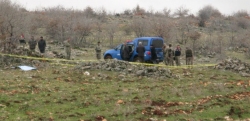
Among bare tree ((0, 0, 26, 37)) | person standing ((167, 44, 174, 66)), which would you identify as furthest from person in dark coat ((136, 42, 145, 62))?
bare tree ((0, 0, 26, 37))

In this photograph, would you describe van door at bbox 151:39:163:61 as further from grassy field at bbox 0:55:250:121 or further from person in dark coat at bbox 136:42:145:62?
grassy field at bbox 0:55:250:121

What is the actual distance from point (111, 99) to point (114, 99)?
10 cm

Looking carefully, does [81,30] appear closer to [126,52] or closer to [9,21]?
[9,21]

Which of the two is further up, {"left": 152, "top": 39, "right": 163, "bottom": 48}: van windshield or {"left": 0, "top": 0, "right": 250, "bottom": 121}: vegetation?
{"left": 152, "top": 39, "right": 163, "bottom": 48}: van windshield

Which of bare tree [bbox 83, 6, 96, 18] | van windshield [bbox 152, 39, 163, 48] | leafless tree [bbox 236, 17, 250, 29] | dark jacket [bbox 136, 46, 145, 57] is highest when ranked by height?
bare tree [bbox 83, 6, 96, 18]

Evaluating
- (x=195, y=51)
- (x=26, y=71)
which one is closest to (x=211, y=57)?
(x=195, y=51)

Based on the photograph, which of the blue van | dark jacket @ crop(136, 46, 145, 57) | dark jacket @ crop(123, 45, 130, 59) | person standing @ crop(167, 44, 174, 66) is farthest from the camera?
person standing @ crop(167, 44, 174, 66)

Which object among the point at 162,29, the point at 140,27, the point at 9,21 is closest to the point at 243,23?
the point at 140,27

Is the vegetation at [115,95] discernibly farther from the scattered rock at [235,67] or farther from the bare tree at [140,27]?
the bare tree at [140,27]

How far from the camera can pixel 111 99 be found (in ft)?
40.9

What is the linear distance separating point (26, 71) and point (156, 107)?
10344 millimetres

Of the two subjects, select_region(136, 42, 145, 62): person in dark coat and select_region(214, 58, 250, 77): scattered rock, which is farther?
select_region(214, 58, 250, 77): scattered rock

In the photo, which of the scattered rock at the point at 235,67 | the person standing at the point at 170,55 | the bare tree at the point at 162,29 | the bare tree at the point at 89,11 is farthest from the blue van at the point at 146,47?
the bare tree at the point at 89,11

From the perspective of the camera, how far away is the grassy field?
33.9 ft
